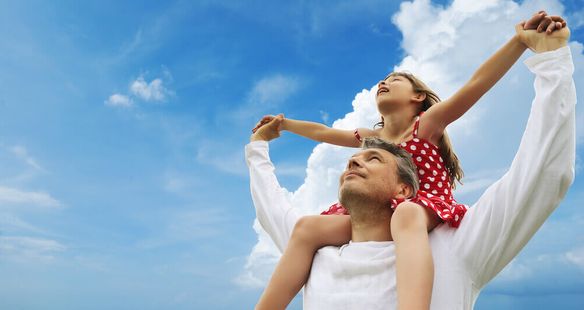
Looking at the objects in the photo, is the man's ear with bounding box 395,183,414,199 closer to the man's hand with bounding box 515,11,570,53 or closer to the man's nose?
the man's nose

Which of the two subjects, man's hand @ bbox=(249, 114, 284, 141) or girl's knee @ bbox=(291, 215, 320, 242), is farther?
man's hand @ bbox=(249, 114, 284, 141)

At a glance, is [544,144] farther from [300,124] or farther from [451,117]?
[300,124]

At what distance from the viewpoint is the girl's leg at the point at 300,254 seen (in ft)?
10.5

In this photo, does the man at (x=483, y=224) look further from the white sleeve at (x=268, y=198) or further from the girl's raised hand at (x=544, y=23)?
the white sleeve at (x=268, y=198)

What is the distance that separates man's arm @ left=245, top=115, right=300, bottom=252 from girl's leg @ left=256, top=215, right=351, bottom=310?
1.74 feet

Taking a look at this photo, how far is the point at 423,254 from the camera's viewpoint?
2684 mm

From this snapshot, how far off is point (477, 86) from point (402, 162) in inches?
25.0

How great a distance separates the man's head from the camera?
310cm

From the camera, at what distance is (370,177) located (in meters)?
3.14

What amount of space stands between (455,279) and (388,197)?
56 cm

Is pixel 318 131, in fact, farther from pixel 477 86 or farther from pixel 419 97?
pixel 477 86

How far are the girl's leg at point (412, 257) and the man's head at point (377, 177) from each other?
232 millimetres

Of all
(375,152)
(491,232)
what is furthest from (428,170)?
(491,232)

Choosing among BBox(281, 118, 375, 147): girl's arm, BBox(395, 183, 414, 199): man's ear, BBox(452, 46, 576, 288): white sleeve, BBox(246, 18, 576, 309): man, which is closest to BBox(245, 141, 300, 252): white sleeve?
BBox(281, 118, 375, 147): girl's arm
